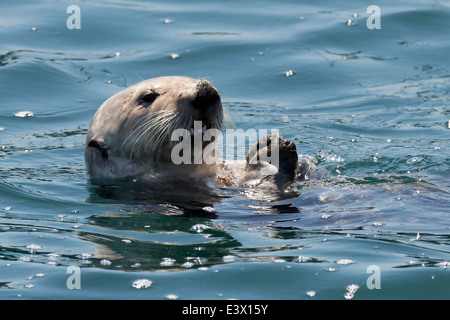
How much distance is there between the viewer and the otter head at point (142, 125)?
6141 mm

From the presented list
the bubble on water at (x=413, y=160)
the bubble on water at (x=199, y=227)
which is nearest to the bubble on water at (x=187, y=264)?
the bubble on water at (x=199, y=227)

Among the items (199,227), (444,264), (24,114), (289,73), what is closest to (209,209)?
(199,227)

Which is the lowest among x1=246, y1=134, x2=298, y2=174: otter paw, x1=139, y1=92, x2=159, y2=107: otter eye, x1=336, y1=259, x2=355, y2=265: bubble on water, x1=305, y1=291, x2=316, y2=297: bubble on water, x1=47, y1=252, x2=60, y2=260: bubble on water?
x1=305, y1=291, x2=316, y2=297: bubble on water

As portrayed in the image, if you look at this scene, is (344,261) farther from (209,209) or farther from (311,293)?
(209,209)

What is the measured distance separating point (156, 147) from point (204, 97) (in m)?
0.80

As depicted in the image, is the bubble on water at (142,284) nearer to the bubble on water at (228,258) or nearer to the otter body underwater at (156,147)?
the bubble on water at (228,258)

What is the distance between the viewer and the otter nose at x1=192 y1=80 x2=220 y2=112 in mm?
5918

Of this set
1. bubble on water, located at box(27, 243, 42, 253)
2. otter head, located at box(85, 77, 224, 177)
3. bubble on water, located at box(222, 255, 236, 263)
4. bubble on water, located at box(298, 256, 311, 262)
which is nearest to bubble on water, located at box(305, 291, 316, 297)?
bubble on water, located at box(298, 256, 311, 262)

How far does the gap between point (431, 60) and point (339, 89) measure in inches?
65.2

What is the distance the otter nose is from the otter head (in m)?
0.10

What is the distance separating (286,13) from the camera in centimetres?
1339

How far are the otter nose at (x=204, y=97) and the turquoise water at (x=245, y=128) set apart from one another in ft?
2.79

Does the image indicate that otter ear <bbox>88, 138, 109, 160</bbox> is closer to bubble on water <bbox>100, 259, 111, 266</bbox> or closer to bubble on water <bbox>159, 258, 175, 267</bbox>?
bubble on water <bbox>100, 259, 111, 266</bbox>
